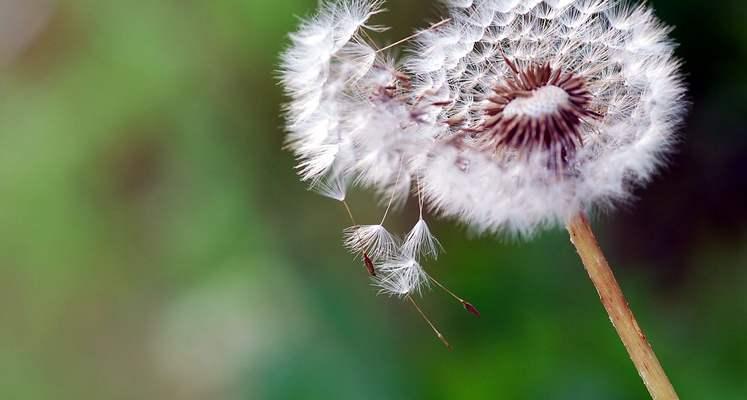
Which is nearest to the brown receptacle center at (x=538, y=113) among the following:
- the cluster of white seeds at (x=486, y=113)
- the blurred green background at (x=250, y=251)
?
the cluster of white seeds at (x=486, y=113)

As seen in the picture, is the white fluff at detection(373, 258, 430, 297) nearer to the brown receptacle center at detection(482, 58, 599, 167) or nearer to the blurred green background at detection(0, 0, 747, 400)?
the brown receptacle center at detection(482, 58, 599, 167)

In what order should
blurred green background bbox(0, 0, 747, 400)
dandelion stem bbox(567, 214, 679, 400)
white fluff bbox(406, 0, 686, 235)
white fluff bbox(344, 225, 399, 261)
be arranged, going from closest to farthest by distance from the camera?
1. dandelion stem bbox(567, 214, 679, 400)
2. white fluff bbox(406, 0, 686, 235)
3. white fluff bbox(344, 225, 399, 261)
4. blurred green background bbox(0, 0, 747, 400)

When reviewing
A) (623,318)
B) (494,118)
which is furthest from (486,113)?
(623,318)

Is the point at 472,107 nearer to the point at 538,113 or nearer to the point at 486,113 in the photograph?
the point at 486,113

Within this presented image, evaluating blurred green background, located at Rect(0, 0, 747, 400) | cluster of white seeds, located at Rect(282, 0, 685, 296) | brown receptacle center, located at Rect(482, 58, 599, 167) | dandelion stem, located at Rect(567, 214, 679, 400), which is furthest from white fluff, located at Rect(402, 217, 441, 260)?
blurred green background, located at Rect(0, 0, 747, 400)

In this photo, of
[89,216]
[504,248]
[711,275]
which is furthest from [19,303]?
[711,275]

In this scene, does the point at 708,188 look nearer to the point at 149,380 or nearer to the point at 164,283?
the point at 164,283

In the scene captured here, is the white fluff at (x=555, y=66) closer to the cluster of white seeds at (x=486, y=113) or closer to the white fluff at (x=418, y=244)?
the cluster of white seeds at (x=486, y=113)
